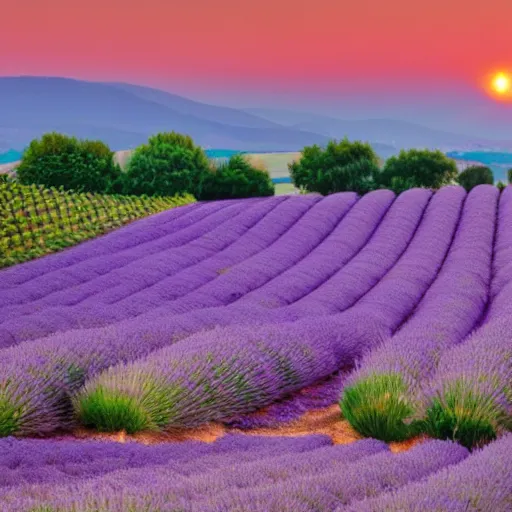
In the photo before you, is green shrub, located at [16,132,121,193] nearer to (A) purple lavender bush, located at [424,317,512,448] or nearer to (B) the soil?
(B) the soil

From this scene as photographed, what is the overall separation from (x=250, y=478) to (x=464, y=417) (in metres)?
2.38

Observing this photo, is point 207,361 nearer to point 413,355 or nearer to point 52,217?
point 413,355

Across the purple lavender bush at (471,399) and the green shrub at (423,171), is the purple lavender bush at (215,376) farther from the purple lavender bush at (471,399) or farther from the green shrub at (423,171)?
the green shrub at (423,171)

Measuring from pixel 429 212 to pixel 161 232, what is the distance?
305 inches

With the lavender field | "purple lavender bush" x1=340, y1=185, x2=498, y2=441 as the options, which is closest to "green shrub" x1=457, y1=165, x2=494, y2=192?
the lavender field

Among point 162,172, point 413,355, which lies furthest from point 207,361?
point 162,172

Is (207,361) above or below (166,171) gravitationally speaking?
below

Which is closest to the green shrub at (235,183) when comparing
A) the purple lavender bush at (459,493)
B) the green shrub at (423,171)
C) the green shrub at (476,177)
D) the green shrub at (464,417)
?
the green shrub at (423,171)

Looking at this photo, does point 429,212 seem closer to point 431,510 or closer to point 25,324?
point 25,324

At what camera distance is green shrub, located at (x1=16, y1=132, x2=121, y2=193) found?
113ft

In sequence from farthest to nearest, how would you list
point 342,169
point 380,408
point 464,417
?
point 342,169, point 380,408, point 464,417

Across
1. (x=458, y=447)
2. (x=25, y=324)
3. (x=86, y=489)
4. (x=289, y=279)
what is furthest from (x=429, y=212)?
(x=86, y=489)

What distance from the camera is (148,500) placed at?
3.10 meters

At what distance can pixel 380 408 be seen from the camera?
6219 millimetres
